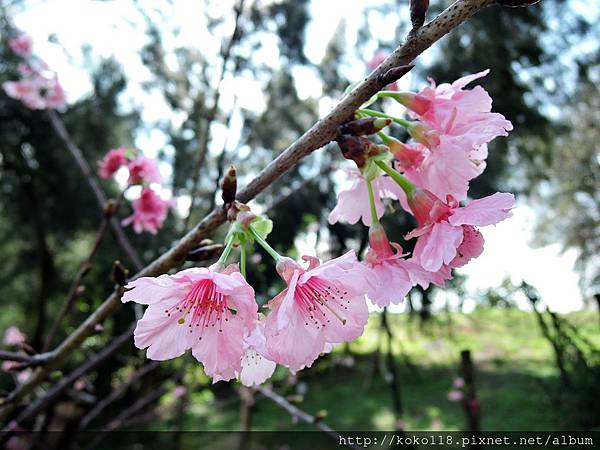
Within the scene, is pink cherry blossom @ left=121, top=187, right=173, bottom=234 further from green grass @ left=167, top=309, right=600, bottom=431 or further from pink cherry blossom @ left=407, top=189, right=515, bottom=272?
green grass @ left=167, top=309, right=600, bottom=431

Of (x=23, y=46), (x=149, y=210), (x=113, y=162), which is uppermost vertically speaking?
(x=23, y=46)

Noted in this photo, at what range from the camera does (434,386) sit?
256 inches

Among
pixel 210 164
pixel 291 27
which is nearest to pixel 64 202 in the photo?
pixel 210 164

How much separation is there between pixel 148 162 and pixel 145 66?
3.31 meters

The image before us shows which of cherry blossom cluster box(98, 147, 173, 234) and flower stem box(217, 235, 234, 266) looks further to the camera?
cherry blossom cluster box(98, 147, 173, 234)

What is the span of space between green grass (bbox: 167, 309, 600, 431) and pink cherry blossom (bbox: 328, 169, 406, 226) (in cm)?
219

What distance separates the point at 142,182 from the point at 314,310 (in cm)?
108

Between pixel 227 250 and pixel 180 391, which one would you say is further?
pixel 180 391

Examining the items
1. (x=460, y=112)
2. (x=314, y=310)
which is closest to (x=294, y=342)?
(x=314, y=310)

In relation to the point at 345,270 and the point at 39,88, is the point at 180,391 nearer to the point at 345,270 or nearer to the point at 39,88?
the point at 39,88

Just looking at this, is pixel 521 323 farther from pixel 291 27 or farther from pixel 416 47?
pixel 416 47

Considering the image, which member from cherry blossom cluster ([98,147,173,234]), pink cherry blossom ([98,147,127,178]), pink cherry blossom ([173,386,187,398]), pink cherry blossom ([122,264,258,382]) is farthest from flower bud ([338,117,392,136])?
pink cherry blossom ([173,386,187,398])

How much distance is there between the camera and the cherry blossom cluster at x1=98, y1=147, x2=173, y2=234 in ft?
4.92

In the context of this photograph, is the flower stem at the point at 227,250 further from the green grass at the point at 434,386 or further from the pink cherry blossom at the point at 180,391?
the pink cherry blossom at the point at 180,391
